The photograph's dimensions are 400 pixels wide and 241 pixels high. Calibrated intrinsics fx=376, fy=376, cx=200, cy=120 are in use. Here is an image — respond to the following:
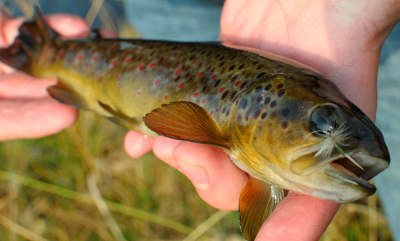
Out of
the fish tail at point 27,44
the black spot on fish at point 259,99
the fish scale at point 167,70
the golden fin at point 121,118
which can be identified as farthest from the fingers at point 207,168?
the fish tail at point 27,44

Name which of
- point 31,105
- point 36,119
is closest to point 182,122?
point 36,119

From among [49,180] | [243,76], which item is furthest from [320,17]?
[49,180]

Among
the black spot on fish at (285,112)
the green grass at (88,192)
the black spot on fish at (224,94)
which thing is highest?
the black spot on fish at (285,112)

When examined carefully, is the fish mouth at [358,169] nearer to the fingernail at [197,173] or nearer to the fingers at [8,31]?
the fingernail at [197,173]

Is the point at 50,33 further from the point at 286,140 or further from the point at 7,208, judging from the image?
the point at 286,140

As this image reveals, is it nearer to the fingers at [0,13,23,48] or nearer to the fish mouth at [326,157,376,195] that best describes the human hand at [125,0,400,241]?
the fish mouth at [326,157,376,195]

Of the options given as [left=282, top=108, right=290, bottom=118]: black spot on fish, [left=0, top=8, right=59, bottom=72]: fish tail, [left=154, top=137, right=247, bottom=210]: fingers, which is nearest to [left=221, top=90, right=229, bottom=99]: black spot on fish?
[left=154, top=137, right=247, bottom=210]: fingers
